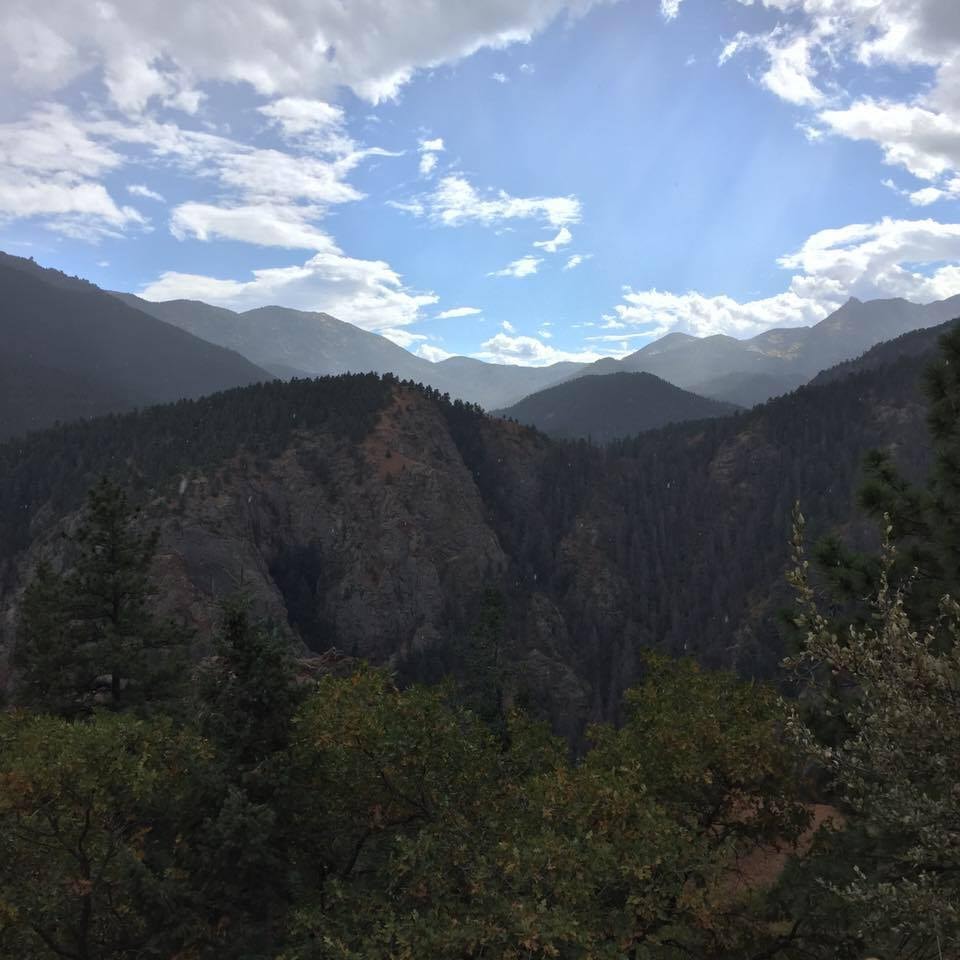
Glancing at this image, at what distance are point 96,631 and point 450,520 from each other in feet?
340

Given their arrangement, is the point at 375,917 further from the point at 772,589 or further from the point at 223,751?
the point at 772,589

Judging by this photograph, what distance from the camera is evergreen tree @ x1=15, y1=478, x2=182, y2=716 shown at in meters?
26.8

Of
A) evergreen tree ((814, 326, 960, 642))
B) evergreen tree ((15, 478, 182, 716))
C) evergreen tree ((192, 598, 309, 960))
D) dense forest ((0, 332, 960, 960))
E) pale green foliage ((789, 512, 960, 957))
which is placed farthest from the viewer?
evergreen tree ((15, 478, 182, 716))

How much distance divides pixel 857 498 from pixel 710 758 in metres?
8.00

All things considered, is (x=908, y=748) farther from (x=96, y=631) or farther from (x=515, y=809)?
(x=96, y=631)

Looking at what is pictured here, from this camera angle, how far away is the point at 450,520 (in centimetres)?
13112

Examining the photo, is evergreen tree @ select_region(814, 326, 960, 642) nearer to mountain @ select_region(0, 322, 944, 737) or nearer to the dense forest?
the dense forest

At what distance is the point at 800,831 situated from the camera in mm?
13633

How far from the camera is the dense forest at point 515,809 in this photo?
301 inches

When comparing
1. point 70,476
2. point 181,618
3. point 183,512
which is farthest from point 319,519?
point 70,476

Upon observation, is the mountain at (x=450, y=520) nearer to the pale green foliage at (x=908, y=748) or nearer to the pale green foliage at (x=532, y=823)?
the pale green foliage at (x=532, y=823)

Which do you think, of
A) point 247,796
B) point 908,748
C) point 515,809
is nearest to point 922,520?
point 908,748

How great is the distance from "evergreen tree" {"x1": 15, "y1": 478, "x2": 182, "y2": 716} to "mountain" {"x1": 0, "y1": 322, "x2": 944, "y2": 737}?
61.0 m

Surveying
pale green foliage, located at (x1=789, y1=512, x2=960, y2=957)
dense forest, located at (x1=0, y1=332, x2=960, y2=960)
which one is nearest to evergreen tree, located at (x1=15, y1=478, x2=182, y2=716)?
dense forest, located at (x1=0, y1=332, x2=960, y2=960)
